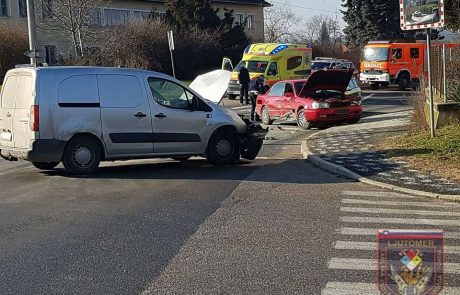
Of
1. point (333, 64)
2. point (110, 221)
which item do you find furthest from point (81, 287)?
point (333, 64)

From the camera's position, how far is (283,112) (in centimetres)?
1995

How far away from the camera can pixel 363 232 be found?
6812 mm

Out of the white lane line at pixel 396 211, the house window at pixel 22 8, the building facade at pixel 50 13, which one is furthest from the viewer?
the house window at pixel 22 8

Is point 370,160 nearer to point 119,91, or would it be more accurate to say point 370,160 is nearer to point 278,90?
point 119,91

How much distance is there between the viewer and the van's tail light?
10312 millimetres

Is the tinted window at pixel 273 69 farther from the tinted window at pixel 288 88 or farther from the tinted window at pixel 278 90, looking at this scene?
the tinted window at pixel 288 88

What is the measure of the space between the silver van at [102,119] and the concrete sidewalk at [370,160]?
2.27 meters

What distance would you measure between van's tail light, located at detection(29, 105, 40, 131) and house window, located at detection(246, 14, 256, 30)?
56.5 m

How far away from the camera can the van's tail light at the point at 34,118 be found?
10.3 m

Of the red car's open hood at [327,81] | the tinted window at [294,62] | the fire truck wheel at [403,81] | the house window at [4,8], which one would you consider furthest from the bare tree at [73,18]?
the red car's open hood at [327,81]

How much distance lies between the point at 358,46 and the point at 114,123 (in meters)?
49.6

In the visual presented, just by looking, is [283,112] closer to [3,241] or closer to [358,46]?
[3,241]

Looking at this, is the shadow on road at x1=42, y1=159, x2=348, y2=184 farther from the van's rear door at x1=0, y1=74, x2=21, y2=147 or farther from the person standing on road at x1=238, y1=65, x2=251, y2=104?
the person standing on road at x1=238, y1=65, x2=251, y2=104

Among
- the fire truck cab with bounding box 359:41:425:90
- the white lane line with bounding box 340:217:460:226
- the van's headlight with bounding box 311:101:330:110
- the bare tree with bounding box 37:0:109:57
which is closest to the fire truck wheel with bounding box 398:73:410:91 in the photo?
the fire truck cab with bounding box 359:41:425:90
